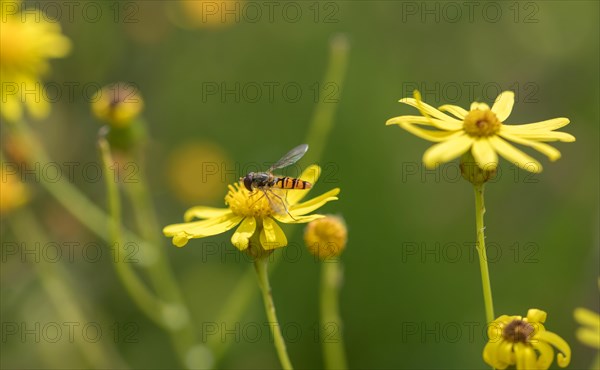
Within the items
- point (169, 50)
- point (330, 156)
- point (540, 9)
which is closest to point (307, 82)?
point (330, 156)

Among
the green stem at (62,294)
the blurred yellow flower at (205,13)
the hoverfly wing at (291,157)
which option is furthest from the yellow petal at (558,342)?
the blurred yellow flower at (205,13)

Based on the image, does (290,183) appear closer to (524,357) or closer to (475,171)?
(475,171)

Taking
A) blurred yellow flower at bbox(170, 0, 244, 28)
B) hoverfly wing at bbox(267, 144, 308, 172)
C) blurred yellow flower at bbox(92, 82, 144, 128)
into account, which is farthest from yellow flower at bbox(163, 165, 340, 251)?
blurred yellow flower at bbox(170, 0, 244, 28)

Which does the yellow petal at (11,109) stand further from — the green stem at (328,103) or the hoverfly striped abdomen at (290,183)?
the hoverfly striped abdomen at (290,183)

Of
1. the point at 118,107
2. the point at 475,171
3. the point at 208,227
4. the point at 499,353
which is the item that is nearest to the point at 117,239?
the point at 208,227

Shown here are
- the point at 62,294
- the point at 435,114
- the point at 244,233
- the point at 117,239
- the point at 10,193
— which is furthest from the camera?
the point at 10,193

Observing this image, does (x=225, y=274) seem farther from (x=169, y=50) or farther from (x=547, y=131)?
(x=547, y=131)
